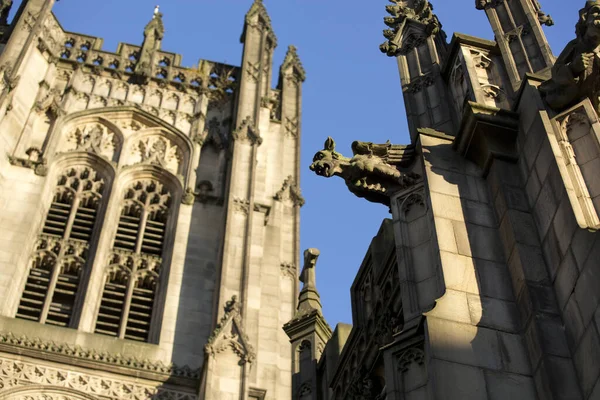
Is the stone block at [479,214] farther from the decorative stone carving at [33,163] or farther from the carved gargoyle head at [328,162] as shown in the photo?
the decorative stone carving at [33,163]

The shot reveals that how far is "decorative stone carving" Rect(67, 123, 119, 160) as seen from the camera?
34.6 m

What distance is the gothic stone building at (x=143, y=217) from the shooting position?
25.7 meters

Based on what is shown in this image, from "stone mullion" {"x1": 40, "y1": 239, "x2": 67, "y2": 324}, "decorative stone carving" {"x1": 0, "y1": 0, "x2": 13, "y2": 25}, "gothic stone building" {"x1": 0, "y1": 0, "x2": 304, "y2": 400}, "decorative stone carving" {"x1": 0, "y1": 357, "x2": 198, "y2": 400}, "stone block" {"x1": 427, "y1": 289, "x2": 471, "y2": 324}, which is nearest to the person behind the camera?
"stone block" {"x1": 427, "y1": 289, "x2": 471, "y2": 324}

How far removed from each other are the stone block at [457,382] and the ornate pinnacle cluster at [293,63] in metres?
35.0

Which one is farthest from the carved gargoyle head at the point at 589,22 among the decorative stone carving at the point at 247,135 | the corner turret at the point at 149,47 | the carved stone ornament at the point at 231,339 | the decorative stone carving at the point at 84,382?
the corner turret at the point at 149,47

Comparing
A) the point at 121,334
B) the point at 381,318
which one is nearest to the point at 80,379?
the point at 121,334

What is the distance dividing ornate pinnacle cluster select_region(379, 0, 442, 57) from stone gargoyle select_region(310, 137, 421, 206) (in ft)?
7.10

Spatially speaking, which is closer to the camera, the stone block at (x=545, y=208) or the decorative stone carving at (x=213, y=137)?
the stone block at (x=545, y=208)

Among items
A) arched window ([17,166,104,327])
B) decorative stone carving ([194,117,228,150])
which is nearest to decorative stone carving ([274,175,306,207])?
decorative stone carving ([194,117,228,150])

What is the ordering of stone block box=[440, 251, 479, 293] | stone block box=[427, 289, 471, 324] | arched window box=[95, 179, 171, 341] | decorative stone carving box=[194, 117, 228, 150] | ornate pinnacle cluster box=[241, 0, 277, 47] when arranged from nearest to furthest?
1. stone block box=[427, 289, 471, 324]
2. stone block box=[440, 251, 479, 293]
3. arched window box=[95, 179, 171, 341]
4. decorative stone carving box=[194, 117, 228, 150]
5. ornate pinnacle cluster box=[241, 0, 277, 47]

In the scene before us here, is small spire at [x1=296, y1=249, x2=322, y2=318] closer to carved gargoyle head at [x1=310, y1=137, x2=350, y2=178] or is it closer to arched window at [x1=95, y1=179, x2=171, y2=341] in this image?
→ carved gargoyle head at [x1=310, y1=137, x2=350, y2=178]

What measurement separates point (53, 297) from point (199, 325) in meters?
3.96

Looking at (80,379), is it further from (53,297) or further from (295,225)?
(295,225)

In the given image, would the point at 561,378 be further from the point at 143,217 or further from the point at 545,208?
the point at 143,217
